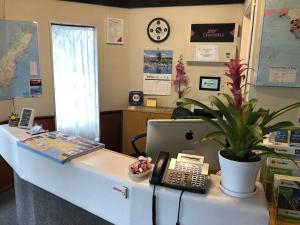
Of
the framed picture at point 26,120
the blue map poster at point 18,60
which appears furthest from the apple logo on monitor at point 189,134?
the blue map poster at point 18,60

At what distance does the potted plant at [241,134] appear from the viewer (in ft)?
3.35

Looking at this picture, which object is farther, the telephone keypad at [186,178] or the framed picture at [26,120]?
the framed picture at [26,120]

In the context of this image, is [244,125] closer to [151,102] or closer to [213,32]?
[213,32]

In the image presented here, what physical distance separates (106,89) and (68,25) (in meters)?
1.04

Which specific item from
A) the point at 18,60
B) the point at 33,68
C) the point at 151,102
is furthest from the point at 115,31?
the point at 18,60

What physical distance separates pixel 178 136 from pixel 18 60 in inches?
94.9

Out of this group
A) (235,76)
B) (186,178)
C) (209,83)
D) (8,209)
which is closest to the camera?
(235,76)

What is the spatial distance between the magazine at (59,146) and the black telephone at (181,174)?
0.55 meters

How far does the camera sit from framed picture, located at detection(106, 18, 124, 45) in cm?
379

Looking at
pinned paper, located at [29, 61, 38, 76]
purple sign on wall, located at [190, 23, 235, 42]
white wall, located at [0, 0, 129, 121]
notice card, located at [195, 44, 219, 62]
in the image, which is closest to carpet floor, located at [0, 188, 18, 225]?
white wall, located at [0, 0, 129, 121]

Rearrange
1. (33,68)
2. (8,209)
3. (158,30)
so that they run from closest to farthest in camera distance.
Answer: (8,209) → (33,68) → (158,30)

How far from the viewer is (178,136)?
5.47ft

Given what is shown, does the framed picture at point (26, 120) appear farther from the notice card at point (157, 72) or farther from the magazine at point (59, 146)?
the notice card at point (157, 72)

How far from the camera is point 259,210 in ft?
3.32
